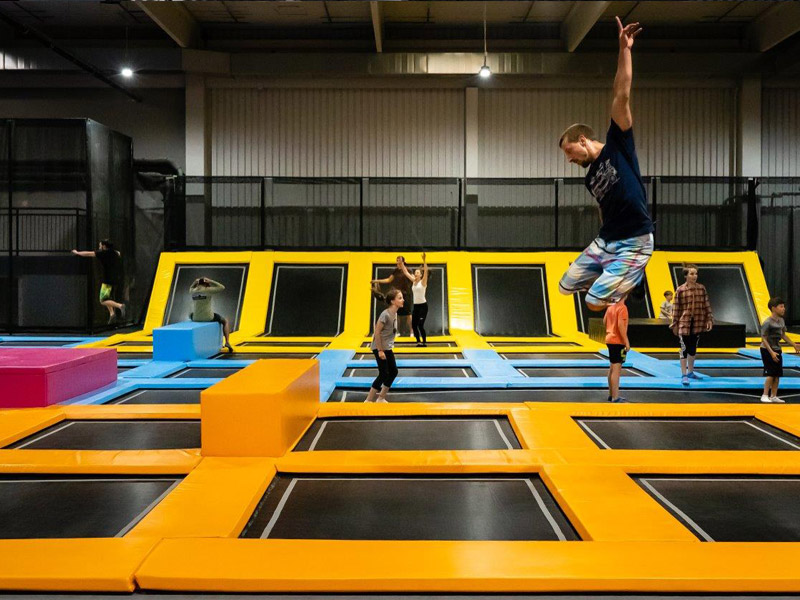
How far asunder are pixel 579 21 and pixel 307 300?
829 cm

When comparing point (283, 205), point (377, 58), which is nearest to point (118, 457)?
point (283, 205)

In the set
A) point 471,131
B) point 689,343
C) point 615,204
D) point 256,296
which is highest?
point 471,131

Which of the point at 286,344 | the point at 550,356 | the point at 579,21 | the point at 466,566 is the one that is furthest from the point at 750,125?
the point at 466,566

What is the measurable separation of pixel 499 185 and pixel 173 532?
1271 centimetres

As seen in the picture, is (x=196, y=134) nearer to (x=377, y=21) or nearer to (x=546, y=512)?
(x=377, y=21)

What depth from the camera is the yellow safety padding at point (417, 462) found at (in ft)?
12.7

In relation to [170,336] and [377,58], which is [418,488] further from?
[377,58]

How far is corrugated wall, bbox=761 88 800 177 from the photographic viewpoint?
591 inches

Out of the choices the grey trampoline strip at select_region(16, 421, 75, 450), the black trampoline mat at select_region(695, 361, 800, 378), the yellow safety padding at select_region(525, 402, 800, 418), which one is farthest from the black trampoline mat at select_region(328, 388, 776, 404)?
the grey trampoline strip at select_region(16, 421, 75, 450)

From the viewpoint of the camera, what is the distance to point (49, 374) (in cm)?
563

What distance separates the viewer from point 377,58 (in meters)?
14.6

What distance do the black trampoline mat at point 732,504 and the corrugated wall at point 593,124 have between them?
12.3m

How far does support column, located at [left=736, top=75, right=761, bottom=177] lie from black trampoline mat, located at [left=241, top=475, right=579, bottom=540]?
14.0 m

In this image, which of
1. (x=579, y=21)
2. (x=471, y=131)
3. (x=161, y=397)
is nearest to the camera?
(x=161, y=397)
